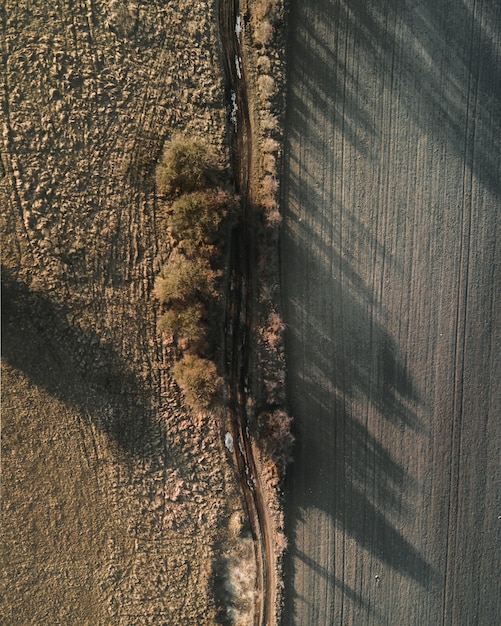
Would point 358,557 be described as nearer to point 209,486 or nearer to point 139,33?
point 209,486

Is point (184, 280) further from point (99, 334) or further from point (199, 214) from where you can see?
point (99, 334)

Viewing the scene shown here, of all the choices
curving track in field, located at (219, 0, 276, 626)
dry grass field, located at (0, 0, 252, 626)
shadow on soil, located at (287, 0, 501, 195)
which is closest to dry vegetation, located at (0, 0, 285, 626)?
dry grass field, located at (0, 0, 252, 626)

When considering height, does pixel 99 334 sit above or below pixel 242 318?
below

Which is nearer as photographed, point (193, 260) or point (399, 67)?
point (193, 260)

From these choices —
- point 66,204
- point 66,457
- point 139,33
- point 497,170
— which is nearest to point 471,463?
point 497,170

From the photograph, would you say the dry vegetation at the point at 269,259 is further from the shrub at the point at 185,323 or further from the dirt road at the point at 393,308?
the shrub at the point at 185,323

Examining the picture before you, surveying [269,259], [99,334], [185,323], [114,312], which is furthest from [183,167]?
[99,334]

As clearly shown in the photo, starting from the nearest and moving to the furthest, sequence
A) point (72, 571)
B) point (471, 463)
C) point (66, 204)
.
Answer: point (66, 204)
point (72, 571)
point (471, 463)
